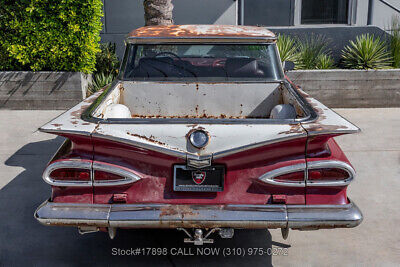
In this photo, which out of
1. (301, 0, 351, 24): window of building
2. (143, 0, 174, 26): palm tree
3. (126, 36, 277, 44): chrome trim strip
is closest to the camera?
(126, 36, 277, 44): chrome trim strip

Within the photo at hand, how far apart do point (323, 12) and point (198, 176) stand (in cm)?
1036

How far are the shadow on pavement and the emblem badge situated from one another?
3.12 ft

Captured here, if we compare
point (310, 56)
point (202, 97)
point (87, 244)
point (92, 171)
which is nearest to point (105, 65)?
point (310, 56)

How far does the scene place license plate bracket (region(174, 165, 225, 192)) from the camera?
3166 mm

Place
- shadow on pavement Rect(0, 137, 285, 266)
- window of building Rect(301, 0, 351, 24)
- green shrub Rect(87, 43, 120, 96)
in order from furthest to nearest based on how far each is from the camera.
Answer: window of building Rect(301, 0, 351, 24) < green shrub Rect(87, 43, 120, 96) < shadow on pavement Rect(0, 137, 285, 266)

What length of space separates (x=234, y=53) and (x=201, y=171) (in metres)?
2.22

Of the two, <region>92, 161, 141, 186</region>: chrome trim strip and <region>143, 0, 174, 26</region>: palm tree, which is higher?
<region>143, 0, 174, 26</region>: palm tree

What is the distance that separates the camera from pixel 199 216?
3.10 m

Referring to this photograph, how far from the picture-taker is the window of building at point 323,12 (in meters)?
12.2

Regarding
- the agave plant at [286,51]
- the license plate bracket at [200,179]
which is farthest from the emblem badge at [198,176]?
the agave plant at [286,51]

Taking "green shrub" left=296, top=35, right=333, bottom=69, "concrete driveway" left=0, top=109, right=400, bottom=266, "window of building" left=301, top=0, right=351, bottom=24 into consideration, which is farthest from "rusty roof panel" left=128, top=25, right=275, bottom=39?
"window of building" left=301, top=0, right=351, bottom=24

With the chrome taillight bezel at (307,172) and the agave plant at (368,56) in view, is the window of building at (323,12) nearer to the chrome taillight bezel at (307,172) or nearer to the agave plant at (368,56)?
the agave plant at (368,56)

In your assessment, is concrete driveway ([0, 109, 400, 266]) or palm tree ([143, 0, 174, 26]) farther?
palm tree ([143, 0, 174, 26])

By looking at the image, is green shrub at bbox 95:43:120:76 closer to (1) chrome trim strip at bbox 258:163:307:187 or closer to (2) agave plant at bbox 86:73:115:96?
(2) agave plant at bbox 86:73:115:96
